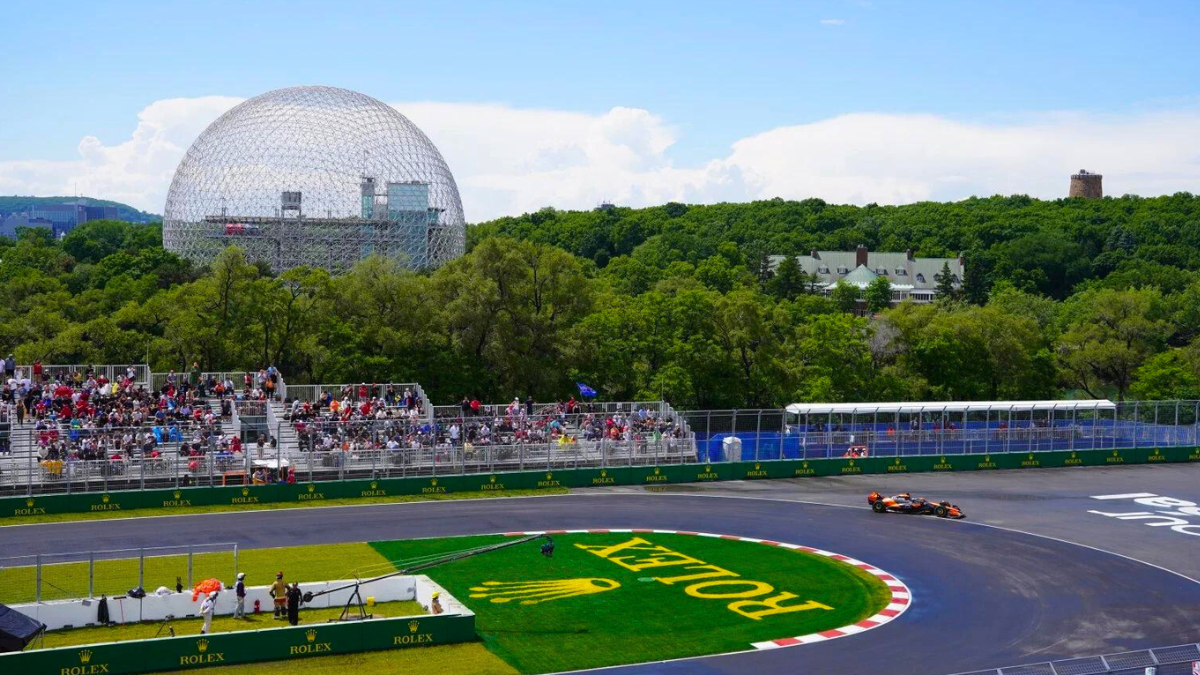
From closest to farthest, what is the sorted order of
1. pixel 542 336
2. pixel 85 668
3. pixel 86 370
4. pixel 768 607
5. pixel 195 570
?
pixel 85 668 < pixel 768 607 < pixel 195 570 < pixel 86 370 < pixel 542 336

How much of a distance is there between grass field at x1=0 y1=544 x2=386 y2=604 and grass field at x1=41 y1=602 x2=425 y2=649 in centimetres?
146

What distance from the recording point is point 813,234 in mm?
197000

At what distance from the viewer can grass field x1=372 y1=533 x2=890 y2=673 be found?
87.5 ft

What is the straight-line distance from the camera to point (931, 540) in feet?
126

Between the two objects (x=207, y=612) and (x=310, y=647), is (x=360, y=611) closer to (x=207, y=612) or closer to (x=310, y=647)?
(x=310, y=647)

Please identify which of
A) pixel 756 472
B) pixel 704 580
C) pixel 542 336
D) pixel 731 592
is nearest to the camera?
pixel 731 592

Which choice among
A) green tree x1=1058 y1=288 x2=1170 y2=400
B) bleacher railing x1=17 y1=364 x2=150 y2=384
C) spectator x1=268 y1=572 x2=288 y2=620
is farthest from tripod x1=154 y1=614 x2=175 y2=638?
green tree x1=1058 y1=288 x2=1170 y2=400

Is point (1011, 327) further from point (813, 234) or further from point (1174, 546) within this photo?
point (813, 234)

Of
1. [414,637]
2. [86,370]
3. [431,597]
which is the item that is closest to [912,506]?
[431,597]

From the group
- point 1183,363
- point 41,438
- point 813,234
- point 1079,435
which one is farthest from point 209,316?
point 813,234

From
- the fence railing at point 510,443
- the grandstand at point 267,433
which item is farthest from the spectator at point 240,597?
the fence railing at point 510,443

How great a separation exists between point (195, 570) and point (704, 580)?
1358 centimetres

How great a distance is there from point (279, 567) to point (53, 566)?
5.73 metres

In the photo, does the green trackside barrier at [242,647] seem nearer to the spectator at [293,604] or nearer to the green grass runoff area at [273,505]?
the spectator at [293,604]
